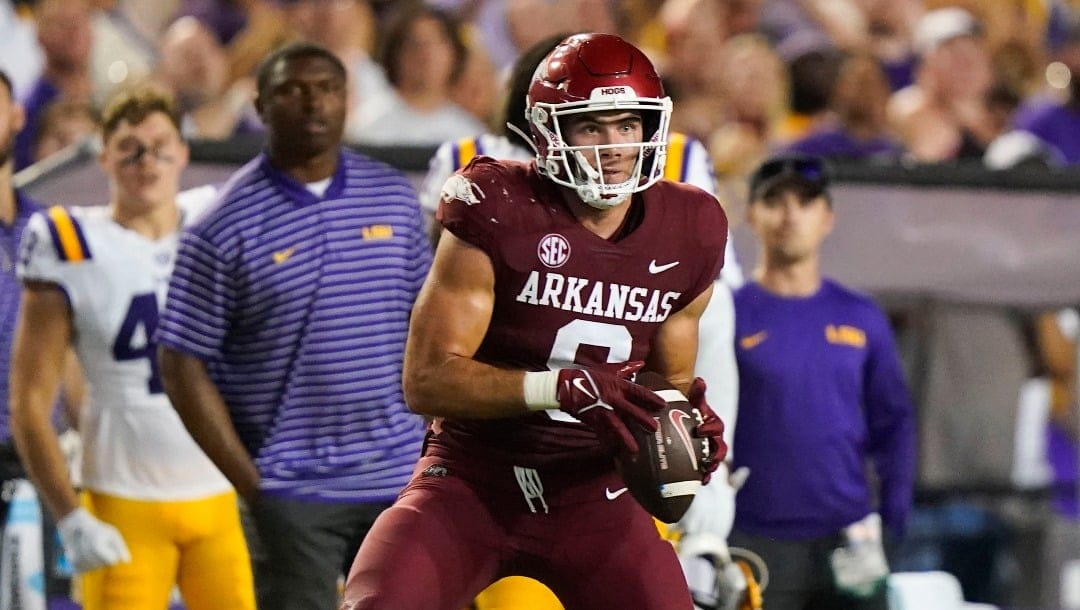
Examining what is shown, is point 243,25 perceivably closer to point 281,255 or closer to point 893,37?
point 893,37

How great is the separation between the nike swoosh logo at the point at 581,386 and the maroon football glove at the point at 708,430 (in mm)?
244

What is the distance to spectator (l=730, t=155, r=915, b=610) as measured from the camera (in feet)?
18.4

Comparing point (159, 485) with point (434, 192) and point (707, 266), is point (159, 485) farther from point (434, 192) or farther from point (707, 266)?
point (707, 266)

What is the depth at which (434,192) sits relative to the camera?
5.48 metres

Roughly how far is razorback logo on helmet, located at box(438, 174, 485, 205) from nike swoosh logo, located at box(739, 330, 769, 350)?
68.0 inches

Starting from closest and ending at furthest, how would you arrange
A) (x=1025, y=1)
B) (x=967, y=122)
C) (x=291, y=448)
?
(x=291, y=448) < (x=967, y=122) < (x=1025, y=1)

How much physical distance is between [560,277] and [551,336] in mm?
127

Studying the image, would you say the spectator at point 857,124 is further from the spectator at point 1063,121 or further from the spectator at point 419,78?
the spectator at point 419,78

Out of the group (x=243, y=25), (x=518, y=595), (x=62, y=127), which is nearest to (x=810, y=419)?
(x=518, y=595)

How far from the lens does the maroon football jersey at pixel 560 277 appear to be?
409cm

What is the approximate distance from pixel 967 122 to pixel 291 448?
4710 mm

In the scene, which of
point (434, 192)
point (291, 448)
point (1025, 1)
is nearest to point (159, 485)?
point (291, 448)

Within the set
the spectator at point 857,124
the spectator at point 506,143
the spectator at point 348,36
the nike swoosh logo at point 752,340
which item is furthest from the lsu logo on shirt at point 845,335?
the spectator at point 348,36

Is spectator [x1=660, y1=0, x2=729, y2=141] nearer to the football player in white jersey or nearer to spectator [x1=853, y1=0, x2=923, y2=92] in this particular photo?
spectator [x1=853, y1=0, x2=923, y2=92]
